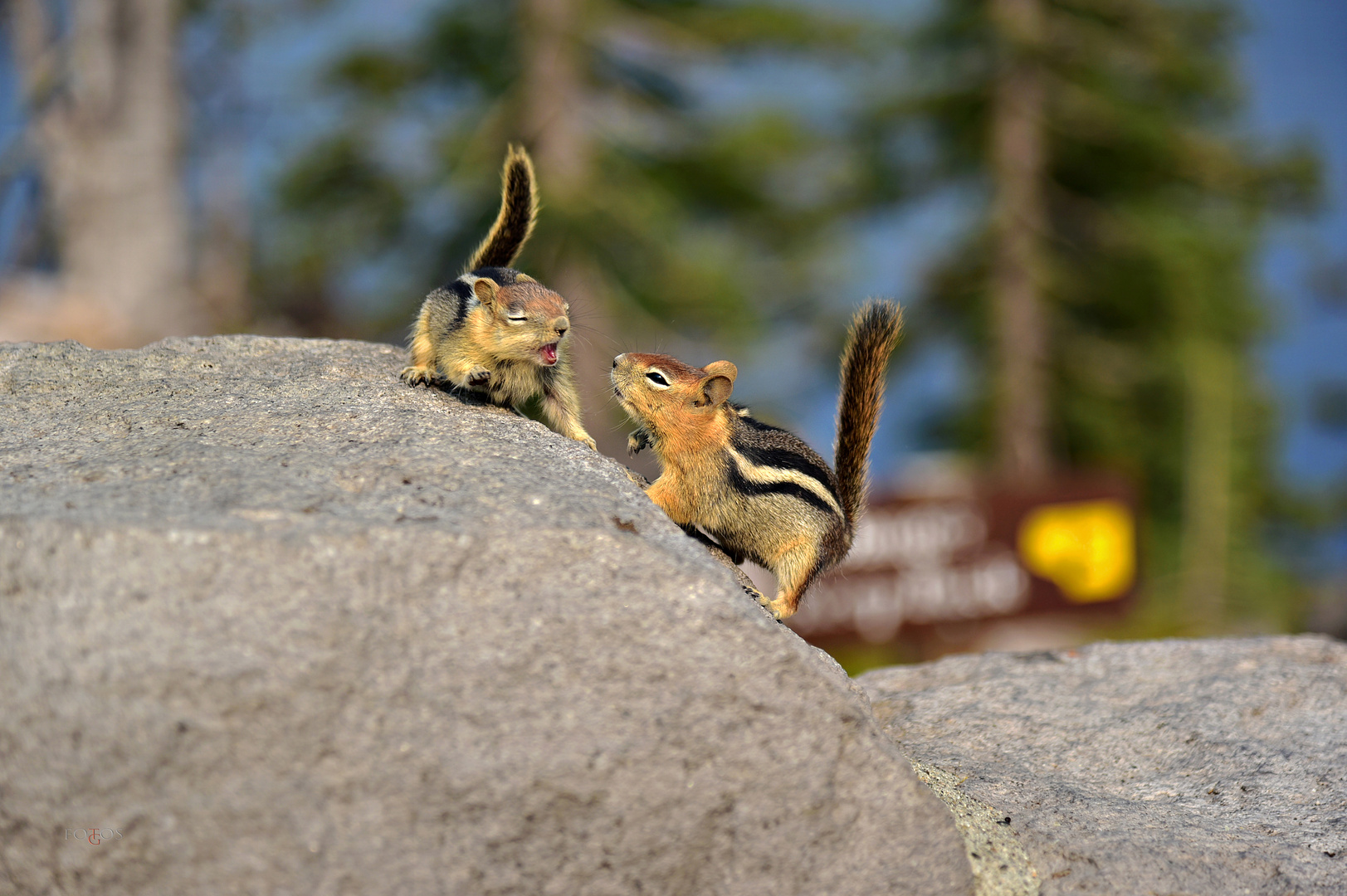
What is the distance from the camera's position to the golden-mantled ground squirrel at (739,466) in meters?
3.26

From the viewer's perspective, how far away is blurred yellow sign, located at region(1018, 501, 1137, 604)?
429 inches

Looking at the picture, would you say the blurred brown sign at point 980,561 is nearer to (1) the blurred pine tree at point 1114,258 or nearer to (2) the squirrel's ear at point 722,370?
(1) the blurred pine tree at point 1114,258

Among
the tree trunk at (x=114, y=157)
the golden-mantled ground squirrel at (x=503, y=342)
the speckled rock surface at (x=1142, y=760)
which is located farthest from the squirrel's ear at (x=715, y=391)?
the tree trunk at (x=114, y=157)

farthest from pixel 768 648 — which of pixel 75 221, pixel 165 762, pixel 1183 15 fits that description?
pixel 1183 15

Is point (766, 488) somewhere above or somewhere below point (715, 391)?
below

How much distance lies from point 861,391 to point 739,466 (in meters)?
0.52

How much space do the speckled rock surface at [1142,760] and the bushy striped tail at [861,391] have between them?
74 centimetres

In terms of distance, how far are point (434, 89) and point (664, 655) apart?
1388cm

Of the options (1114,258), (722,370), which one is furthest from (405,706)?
(1114,258)

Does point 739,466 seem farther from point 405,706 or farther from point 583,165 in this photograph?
point 583,165

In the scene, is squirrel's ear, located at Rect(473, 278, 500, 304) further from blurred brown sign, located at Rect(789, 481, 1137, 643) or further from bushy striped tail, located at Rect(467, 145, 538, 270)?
blurred brown sign, located at Rect(789, 481, 1137, 643)

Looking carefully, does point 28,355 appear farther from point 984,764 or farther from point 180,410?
point 984,764

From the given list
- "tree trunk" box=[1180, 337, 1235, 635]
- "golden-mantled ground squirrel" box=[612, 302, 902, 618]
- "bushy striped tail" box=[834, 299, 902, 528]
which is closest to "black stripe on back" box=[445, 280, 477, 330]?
"golden-mantled ground squirrel" box=[612, 302, 902, 618]

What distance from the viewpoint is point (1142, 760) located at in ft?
10.3
